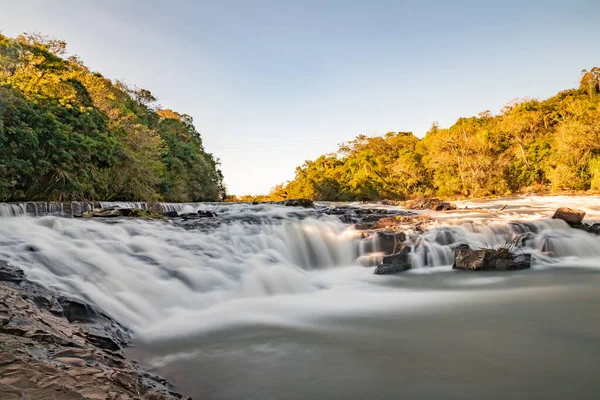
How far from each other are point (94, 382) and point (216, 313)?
124 inches

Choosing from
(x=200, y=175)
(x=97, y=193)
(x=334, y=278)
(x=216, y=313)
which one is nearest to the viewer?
(x=216, y=313)

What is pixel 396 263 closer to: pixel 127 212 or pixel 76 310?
pixel 76 310

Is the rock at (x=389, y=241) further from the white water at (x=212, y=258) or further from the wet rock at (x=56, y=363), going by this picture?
the wet rock at (x=56, y=363)

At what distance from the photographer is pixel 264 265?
7.68 metres

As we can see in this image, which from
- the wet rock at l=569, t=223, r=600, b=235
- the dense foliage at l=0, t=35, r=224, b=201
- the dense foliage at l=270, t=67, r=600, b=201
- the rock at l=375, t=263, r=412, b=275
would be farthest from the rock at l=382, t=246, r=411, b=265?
the dense foliage at l=270, t=67, r=600, b=201

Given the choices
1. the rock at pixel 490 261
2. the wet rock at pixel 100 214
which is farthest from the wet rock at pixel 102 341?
the wet rock at pixel 100 214

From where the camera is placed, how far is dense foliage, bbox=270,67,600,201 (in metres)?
29.8

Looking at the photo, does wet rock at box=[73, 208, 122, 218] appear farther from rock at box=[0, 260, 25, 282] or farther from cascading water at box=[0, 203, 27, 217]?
rock at box=[0, 260, 25, 282]

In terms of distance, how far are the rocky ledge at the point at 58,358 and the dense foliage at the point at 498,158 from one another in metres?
33.8

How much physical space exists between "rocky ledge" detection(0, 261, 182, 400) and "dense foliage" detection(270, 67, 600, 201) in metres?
33.8

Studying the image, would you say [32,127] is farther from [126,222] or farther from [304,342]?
[304,342]

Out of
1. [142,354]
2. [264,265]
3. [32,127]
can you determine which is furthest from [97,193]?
[142,354]

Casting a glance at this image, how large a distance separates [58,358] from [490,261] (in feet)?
27.4

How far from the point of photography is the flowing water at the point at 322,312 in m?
2.81
